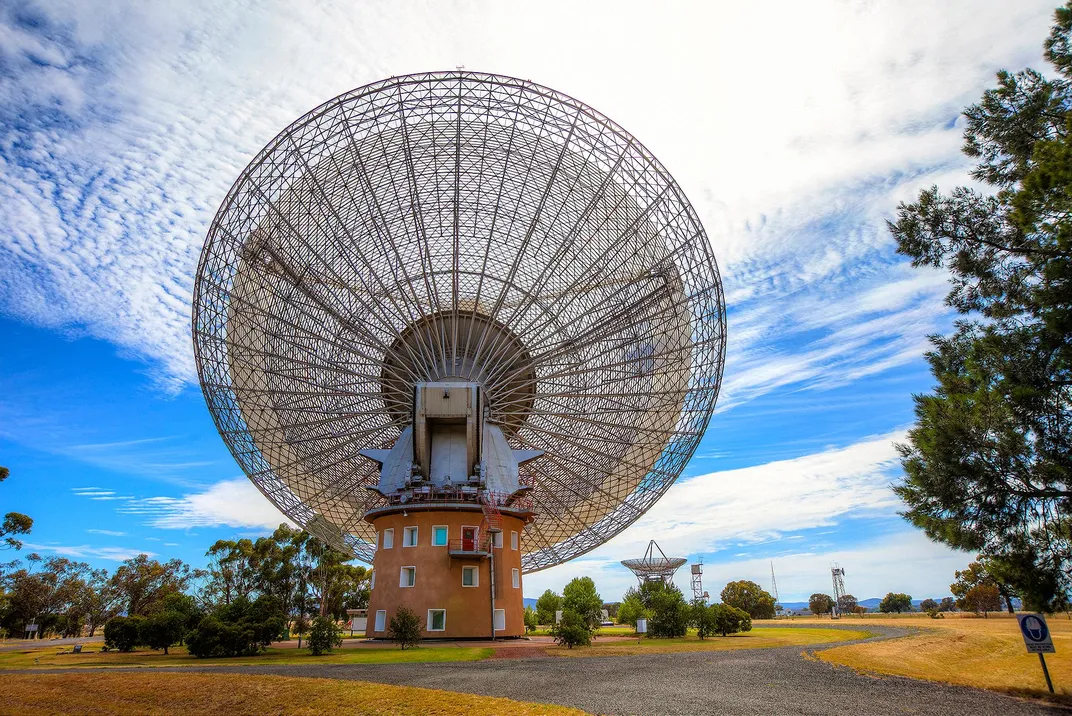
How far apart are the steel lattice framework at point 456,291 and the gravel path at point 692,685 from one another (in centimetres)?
1592

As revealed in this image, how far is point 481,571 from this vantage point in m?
31.8

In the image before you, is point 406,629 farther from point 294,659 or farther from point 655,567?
point 655,567

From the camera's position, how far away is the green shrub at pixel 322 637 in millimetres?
25641

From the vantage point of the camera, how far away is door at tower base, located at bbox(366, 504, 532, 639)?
3039 cm

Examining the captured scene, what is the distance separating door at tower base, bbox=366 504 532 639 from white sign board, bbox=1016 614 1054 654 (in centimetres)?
2204

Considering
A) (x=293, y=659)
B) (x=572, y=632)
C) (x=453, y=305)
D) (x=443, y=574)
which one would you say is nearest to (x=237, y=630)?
(x=293, y=659)

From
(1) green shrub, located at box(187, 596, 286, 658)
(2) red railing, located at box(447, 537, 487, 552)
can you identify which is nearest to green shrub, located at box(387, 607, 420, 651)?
(2) red railing, located at box(447, 537, 487, 552)

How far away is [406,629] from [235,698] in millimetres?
14328

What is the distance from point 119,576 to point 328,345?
5971cm

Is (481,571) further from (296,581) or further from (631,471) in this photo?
(296,581)

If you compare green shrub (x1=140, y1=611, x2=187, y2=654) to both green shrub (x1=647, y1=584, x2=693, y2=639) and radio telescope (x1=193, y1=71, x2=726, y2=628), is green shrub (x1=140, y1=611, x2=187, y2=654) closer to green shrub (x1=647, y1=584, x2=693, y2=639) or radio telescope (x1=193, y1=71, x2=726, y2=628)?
radio telescope (x1=193, y1=71, x2=726, y2=628)

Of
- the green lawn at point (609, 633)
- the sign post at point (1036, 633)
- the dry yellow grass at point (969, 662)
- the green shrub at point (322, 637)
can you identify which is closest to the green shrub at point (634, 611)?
the green lawn at point (609, 633)

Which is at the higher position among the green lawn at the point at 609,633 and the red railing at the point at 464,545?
the red railing at the point at 464,545

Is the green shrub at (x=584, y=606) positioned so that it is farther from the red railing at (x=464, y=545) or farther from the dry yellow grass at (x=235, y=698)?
the dry yellow grass at (x=235, y=698)
